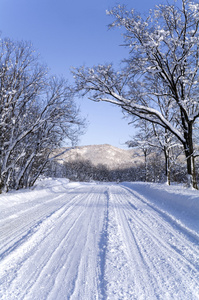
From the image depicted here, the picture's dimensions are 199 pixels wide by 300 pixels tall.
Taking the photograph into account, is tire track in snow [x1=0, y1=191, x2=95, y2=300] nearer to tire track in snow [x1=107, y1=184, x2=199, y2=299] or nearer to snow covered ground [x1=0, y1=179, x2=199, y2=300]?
snow covered ground [x1=0, y1=179, x2=199, y2=300]

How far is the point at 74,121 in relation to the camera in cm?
1380

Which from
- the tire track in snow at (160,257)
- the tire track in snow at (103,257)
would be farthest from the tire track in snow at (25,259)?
the tire track in snow at (160,257)

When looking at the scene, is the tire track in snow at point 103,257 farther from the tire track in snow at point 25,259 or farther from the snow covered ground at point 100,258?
the tire track in snow at point 25,259

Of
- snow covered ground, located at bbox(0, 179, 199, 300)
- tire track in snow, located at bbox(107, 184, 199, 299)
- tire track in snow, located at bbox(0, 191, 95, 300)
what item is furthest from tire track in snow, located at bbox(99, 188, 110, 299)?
tire track in snow, located at bbox(0, 191, 95, 300)

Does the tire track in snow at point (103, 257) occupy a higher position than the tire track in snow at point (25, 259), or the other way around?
the tire track in snow at point (103, 257)

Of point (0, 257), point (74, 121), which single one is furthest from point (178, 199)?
point (74, 121)

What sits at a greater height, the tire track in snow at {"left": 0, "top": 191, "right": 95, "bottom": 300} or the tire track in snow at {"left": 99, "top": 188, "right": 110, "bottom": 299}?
the tire track in snow at {"left": 99, "top": 188, "right": 110, "bottom": 299}

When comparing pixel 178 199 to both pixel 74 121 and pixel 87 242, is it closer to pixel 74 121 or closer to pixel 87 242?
pixel 87 242

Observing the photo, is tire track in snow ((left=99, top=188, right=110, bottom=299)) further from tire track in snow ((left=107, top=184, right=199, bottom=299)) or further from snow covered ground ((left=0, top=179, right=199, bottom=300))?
tire track in snow ((left=107, top=184, right=199, bottom=299))

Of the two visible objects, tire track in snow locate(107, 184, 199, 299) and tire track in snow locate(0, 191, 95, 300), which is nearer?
tire track in snow locate(107, 184, 199, 299)

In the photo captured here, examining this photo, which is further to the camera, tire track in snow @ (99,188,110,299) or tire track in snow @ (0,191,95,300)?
tire track in snow @ (0,191,95,300)

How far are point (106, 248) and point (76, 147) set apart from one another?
42.7ft

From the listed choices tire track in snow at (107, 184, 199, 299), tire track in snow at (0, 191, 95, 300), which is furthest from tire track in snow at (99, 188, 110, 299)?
tire track in snow at (0, 191, 95, 300)

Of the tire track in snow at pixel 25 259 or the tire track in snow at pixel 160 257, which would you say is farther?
the tire track in snow at pixel 25 259
